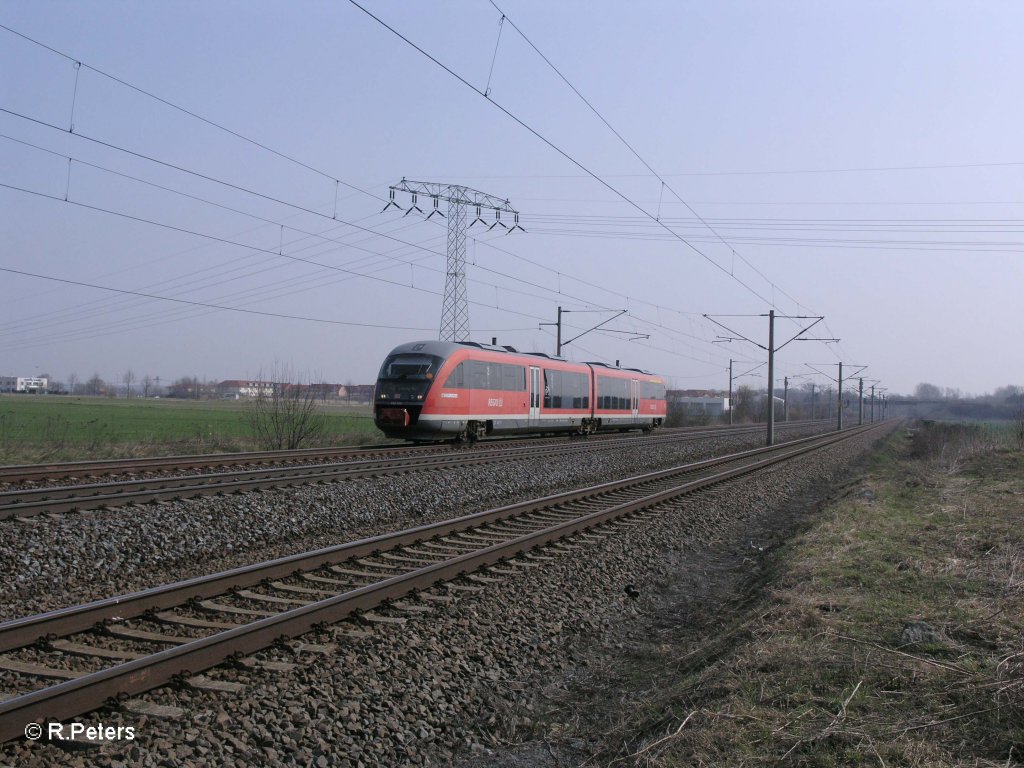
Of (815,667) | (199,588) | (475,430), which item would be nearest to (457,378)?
(475,430)

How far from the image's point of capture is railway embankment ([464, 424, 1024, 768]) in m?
4.22

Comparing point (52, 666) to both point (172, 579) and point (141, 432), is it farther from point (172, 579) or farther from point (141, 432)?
point (141, 432)

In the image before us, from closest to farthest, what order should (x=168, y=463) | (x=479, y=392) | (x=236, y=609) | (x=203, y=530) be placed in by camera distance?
(x=236, y=609) → (x=203, y=530) → (x=168, y=463) → (x=479, y=392)

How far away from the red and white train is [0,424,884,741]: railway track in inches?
449

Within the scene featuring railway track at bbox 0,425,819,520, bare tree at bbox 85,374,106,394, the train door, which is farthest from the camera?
bare tree at bbox 85,374,106,394

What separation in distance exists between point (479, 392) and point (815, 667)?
791 inches

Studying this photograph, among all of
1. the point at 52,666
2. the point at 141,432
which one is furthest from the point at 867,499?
the point at 141,432

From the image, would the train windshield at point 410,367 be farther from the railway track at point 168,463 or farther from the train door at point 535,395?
the train door at point 535,395

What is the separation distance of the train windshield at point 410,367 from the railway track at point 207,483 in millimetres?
2787

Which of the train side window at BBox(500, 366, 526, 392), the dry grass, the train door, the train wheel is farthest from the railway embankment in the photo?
the train door

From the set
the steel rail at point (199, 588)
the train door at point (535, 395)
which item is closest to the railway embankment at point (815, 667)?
the steel rail at point (199, 588)

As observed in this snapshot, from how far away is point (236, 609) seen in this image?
6898 millimetres

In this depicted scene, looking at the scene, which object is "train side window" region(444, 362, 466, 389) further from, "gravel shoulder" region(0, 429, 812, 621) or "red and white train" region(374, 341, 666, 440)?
"gravel shoulder" region(0, 429, 812, 621)

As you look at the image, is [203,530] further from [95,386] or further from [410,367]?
[95,386]
